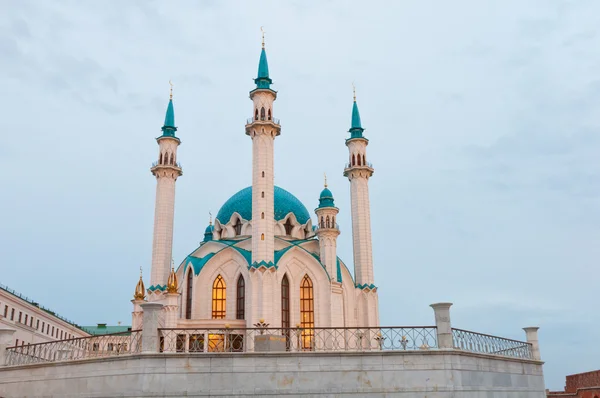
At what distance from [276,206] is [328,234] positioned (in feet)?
18.5

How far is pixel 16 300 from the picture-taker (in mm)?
36500

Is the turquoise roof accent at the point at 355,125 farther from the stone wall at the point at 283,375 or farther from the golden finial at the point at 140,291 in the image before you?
the stone wall at the point at 283,375

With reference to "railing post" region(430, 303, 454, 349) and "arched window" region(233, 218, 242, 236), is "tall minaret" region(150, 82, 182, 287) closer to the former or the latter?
"arched window" region(233, 218, 242, 236)

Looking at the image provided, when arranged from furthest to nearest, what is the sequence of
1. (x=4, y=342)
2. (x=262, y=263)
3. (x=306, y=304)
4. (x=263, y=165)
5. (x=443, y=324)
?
(x=306, y=304) → (x=263, y=165) → (x=262, y=263) → (x=4, y=342) → (x=443, y=324)

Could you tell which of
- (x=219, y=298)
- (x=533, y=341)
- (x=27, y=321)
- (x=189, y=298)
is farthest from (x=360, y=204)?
(x=27, y=321)

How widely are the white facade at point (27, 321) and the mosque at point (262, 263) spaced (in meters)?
9.42

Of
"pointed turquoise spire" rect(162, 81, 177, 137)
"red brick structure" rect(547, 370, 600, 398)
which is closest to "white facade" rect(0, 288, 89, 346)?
"pointed turquoise spire" rect(162, 81, 177, 137)

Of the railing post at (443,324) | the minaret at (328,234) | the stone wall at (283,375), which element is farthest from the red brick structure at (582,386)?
the railing post at (443,324)

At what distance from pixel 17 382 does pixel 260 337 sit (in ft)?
25.7

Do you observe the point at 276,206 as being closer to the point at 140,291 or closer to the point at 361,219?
the point at 361,219

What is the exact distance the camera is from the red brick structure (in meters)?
27.0

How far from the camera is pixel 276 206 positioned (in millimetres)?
38844

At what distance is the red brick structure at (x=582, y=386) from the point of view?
26984mm

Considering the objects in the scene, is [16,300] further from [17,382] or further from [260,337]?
Answer: [260,337]
